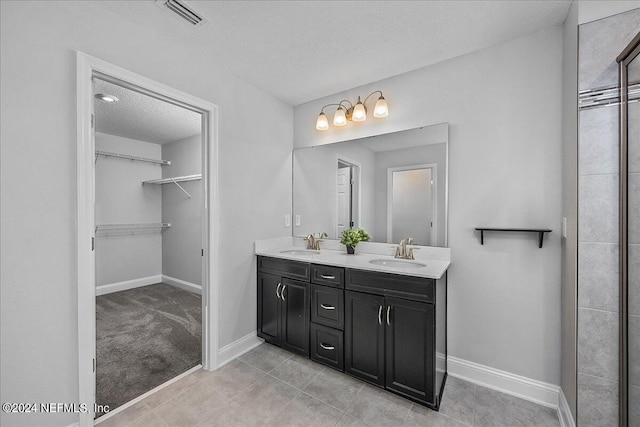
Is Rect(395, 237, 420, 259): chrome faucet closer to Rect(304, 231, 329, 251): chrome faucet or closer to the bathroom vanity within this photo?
the bathroom vanity

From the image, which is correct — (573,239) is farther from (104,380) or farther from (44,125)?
(104,380)

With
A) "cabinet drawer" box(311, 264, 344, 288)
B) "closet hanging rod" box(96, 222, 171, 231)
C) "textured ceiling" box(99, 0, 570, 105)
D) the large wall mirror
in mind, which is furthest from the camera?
"closet hanging rod" box(96, 222, 171, 231)

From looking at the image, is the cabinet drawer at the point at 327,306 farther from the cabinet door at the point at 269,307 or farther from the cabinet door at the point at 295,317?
the cabinet door at the point at 269,307

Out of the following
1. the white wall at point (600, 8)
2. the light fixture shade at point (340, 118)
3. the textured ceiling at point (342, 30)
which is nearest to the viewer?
the white wall at point (600, 8)

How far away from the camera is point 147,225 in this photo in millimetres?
4504

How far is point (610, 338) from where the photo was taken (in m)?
1.39

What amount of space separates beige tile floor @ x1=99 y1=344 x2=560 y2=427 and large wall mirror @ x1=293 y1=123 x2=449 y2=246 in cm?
113

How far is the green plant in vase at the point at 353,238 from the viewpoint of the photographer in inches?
101

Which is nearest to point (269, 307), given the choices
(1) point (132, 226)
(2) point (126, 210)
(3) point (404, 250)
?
(3) point (404, 250)

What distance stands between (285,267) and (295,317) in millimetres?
440

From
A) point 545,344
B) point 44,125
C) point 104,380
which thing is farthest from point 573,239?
point 104,380

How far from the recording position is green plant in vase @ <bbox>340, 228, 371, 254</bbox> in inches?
101

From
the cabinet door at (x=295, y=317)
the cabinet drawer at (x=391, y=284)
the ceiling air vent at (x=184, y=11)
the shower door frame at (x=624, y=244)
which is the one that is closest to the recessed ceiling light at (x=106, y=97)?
the ceiling air vent at (x=184, y=11)

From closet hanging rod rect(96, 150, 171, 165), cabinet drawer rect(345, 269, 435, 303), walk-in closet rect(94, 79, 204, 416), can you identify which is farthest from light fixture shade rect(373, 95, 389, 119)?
closet hanging rod rect(96, 150, 171, 165)
